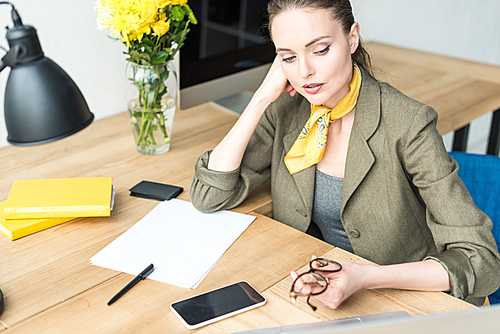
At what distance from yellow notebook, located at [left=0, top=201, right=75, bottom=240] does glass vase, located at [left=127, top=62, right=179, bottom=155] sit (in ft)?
1.41

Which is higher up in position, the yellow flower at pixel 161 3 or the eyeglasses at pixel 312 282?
the yellow flower at pixel 161 3

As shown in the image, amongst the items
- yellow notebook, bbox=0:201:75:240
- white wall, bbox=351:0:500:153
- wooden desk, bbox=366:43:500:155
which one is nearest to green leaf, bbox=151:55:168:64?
yellow notebook, bbox=0:201:75:240

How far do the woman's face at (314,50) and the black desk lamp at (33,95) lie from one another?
473 millimetres

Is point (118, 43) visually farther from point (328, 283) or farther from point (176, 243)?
point (328, 283)

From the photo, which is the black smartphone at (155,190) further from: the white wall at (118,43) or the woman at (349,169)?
the white wall at (118,43)

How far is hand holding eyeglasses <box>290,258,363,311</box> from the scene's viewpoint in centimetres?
79

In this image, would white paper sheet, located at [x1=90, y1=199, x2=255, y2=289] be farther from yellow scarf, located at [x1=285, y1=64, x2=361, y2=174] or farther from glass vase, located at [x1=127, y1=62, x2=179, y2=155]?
glass vase, located at [x1=127, y1=62, x2=179, y2=155]

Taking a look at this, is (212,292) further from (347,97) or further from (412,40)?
(412,40)

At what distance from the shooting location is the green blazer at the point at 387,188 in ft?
3.10

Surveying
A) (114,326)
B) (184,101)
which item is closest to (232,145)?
(184,101)

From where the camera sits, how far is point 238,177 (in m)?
1.19

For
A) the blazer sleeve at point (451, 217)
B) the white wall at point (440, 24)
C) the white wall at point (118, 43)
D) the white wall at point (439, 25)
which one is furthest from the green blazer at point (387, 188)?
the white wall at point (440, 24)

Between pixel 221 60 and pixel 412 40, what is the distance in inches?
61.0

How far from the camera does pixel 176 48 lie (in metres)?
1.32
